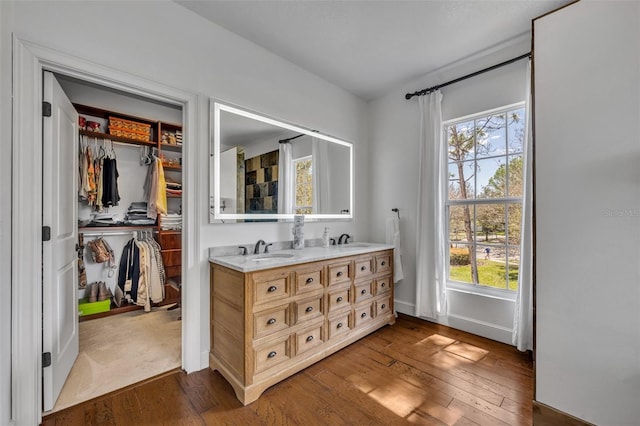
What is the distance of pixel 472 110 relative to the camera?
2.72 metres

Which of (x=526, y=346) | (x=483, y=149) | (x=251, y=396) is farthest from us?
(x=483, y=149)

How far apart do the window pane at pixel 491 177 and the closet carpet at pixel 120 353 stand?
10.5 feet

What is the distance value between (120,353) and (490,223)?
360 cm

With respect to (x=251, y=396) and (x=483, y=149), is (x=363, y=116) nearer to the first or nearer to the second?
(x=483, y=149)

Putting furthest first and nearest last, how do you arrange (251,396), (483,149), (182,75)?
(483,149) → (182,75) → (251,396)

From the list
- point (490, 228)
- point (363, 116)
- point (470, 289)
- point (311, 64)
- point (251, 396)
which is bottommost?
point (251, 396)

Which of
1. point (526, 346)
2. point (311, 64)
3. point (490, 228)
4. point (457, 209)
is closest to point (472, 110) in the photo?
point (457, 209)

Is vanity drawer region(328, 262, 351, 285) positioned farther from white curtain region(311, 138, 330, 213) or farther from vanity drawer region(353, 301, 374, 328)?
white curtain region(311, 138, 330, 213)

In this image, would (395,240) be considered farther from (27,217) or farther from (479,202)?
(27,217)

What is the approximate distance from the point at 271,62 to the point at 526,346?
3.41 m

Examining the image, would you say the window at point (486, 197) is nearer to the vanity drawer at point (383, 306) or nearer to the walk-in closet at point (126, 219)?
the vanity drawer at point (383, 306)

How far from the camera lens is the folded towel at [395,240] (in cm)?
310

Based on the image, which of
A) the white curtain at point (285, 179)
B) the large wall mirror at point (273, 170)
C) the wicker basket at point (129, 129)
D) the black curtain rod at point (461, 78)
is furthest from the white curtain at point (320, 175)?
the wicker basket at point (129, 129)

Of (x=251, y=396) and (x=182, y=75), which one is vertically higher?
(x=182, y=75)
